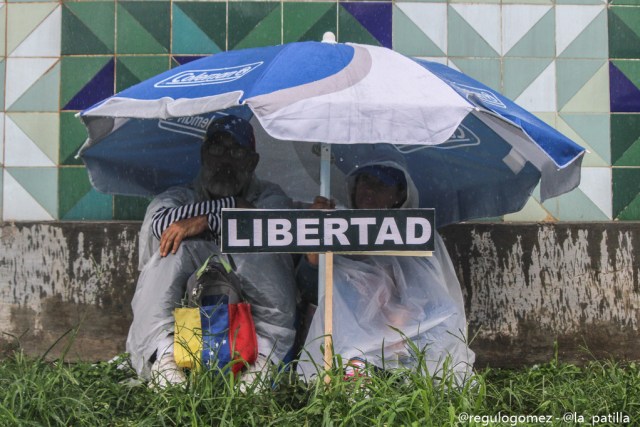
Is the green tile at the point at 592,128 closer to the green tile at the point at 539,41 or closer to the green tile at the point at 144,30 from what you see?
the green tile at the point at 539,41

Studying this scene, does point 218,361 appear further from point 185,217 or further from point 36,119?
point 36,119

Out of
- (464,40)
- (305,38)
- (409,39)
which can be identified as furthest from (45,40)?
(464,40)

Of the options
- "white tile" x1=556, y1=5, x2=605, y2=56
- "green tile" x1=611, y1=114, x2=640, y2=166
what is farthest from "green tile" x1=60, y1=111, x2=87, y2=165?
"green tile" x1=611, y1=114, x2=640, y2=166

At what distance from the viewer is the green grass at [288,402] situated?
10.7 feet

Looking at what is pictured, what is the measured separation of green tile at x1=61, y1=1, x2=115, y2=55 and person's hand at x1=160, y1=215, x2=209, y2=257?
146 cm

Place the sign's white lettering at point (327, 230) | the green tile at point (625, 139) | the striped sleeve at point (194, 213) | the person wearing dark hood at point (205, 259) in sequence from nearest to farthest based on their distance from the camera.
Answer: the sign's white lettering at point (327, 230) → the person wearing dark hood at point (205, 259) → the striped sleeve at point (194, 213) → the green tile at point (625, 139)

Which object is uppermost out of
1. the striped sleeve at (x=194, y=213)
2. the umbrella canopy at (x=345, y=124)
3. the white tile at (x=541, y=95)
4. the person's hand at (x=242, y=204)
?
the white tile at (x=541, y=95)

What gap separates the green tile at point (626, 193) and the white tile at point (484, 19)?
995 mm

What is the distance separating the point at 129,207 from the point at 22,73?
3.17 feet

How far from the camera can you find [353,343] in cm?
391

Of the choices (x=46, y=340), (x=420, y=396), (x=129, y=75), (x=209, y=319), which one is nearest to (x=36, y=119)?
(x=129, y=75)

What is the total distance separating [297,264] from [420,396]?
4.27 ft

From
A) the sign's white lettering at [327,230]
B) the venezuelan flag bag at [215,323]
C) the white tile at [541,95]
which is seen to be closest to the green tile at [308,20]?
the white tile at [541,95]

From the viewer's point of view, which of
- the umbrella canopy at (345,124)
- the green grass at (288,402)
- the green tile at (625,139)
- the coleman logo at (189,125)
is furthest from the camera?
the green tile at (625,139)
